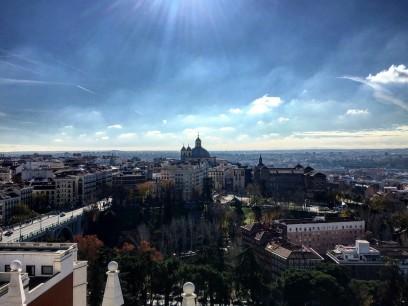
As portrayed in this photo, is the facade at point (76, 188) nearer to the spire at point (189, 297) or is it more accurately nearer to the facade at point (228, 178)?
the facade at point (228, 178)

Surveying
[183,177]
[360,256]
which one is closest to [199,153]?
[183,177]

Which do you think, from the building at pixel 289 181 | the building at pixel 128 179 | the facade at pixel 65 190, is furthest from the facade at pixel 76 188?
the building at pixel 289 181

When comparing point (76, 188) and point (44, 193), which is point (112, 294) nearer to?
point (44, 193)

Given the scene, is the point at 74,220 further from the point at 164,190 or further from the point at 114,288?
the point at 114,288

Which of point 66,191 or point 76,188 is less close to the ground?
point 76,188

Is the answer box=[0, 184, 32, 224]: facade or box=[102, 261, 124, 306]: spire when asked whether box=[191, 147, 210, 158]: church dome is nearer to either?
box=[0, 184, 32, 224]: facade

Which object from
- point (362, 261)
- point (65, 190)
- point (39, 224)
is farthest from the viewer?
point (65, 190)

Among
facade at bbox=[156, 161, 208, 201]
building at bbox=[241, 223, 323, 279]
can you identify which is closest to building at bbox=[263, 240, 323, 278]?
building at bbox=[241, 223, 323, 279]
